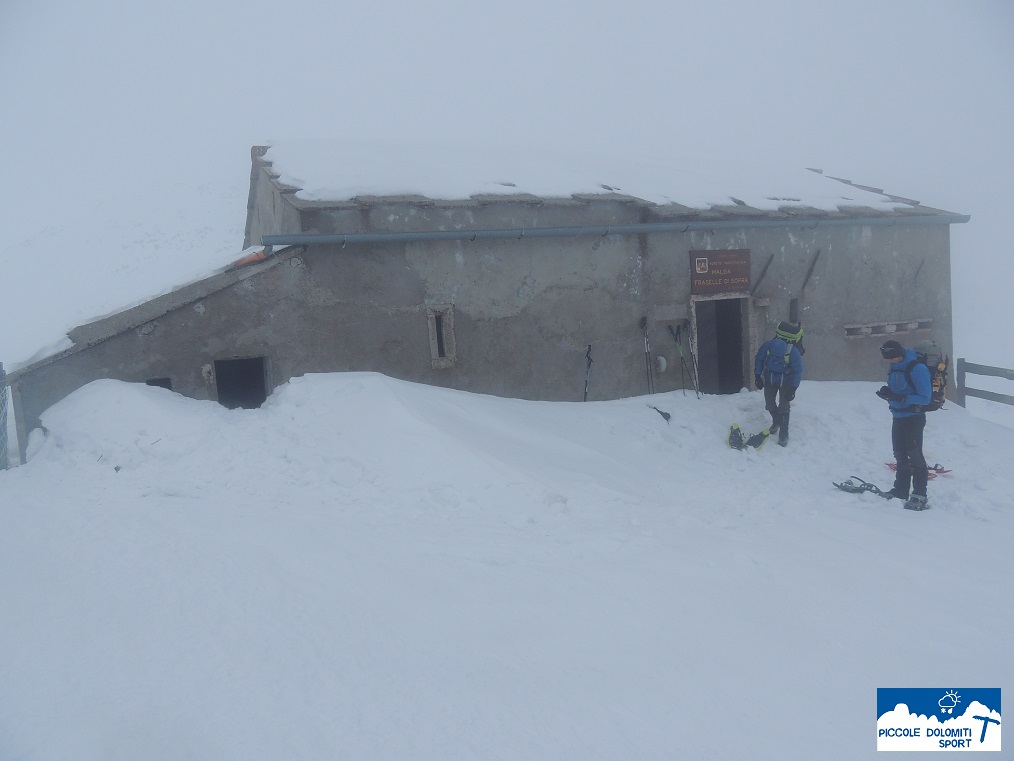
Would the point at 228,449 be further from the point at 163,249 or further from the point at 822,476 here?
the point at 163,249

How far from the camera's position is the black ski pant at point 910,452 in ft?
24.9

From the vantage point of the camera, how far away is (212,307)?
27.0 ft

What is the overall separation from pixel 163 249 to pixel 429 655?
44503mm

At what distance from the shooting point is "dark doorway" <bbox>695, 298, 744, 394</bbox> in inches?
534

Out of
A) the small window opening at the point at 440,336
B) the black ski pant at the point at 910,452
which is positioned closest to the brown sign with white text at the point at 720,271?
the black ski pant at the point at 910,452

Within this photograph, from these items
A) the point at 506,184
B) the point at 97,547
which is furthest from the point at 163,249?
the point at 97,547

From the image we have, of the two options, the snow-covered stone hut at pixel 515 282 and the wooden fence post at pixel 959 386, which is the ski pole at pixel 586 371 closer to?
the snow-covered stone hut at pixel 515 282

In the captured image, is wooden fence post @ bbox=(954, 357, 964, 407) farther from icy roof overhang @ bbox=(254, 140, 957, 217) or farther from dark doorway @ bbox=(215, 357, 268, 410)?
dark doorway @ bbox=(215, 357, 268, 410)

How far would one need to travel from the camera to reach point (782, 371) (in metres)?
9.83

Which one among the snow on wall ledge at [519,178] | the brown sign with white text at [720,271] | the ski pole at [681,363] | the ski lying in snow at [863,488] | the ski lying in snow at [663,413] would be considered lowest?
the ski lying in snow at [863,488]

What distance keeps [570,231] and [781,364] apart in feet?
11.3

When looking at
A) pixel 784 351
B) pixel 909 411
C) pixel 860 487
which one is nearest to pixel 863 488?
pixel 860 487

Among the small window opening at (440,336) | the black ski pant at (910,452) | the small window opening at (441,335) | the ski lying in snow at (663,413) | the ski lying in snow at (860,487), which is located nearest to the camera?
the black ski pant at (910,452)

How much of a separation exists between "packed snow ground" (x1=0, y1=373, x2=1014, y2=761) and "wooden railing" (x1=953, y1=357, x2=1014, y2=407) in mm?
2191
